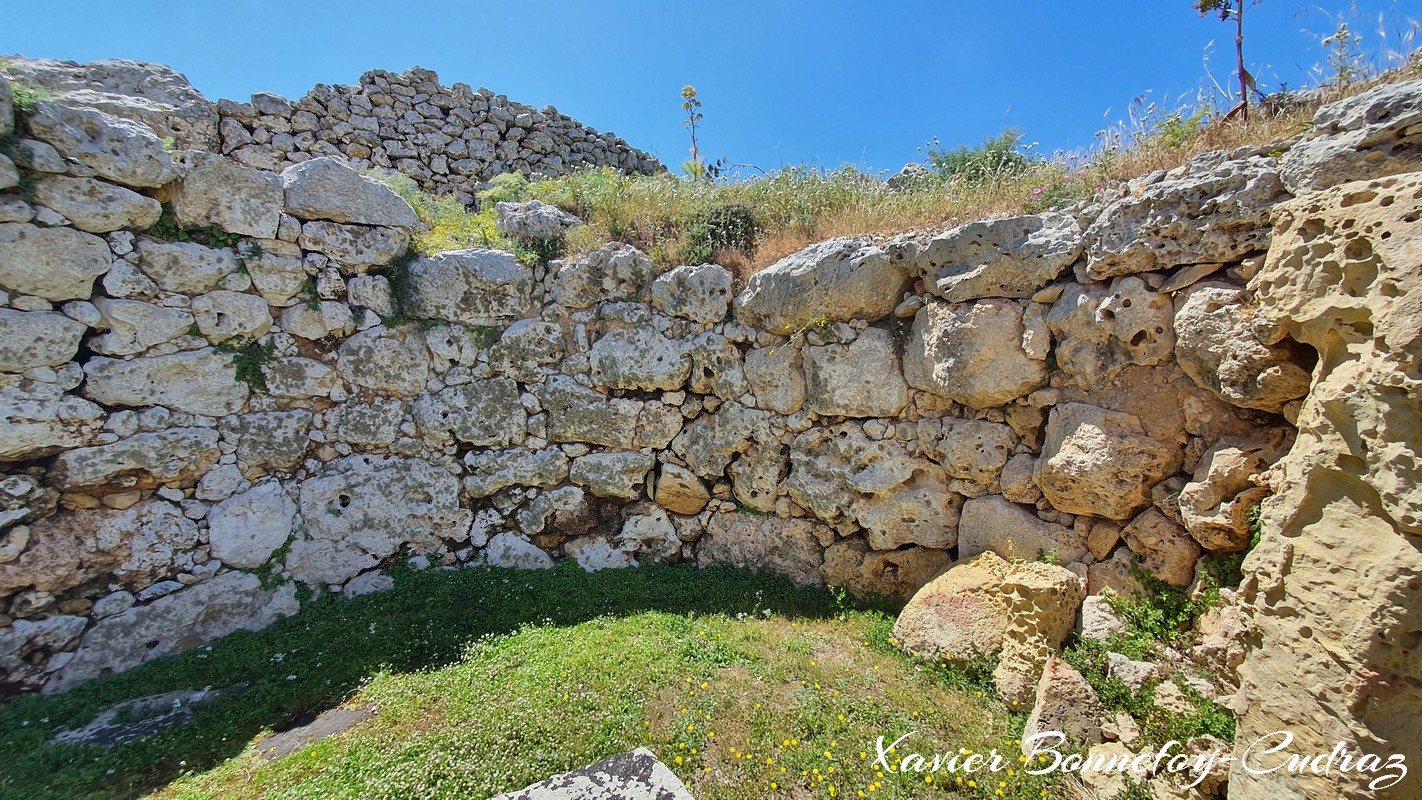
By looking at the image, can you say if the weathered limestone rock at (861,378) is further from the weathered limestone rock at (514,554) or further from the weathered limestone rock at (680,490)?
the weathered limestone rock at (514,554)

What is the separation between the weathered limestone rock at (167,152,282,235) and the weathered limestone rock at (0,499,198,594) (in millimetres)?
2692

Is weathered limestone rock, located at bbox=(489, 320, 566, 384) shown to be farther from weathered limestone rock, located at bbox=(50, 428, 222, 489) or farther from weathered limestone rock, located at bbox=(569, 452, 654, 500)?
weathered limestone rock, located at bbox=(50, 428, 222, 489)

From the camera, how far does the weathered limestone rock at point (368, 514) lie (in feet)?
19.0

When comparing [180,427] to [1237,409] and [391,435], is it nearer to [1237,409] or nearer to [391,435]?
[391,435]

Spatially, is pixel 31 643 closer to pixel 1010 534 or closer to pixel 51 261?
pixel 51 261

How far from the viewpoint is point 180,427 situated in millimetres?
5281

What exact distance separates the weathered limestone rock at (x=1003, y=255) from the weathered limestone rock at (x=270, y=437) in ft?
21.3

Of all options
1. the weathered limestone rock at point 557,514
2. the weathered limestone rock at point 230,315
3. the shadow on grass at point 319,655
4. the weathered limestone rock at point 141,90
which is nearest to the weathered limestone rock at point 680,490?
the shadow on grass at point 319,655

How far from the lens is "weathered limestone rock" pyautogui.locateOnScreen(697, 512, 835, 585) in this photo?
6020mm

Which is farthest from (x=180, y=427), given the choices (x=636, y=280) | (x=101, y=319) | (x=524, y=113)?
(x=524, y=113)

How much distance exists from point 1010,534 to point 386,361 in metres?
6.44

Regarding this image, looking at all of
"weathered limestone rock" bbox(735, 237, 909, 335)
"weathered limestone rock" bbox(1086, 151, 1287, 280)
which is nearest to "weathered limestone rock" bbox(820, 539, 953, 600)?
"weathered limestone rock" bbox(735, 237, 909, 335)

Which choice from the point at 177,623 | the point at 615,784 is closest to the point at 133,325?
the point at 177,623

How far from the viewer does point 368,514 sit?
19.4 ft
